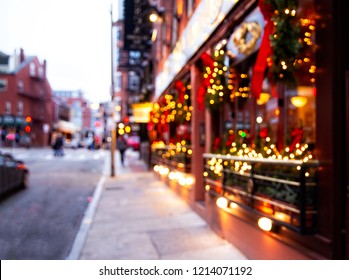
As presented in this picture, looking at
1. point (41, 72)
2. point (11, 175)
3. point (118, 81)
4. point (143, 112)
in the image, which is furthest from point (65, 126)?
point (118, 81)

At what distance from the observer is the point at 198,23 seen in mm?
8195

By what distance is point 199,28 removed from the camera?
809 cm

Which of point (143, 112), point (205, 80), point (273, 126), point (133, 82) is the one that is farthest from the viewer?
point (133, 82)

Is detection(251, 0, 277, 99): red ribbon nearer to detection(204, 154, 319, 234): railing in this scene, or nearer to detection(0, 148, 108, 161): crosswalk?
detection(204, 154, 319, 234): railing

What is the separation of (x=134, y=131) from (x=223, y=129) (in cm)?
4156

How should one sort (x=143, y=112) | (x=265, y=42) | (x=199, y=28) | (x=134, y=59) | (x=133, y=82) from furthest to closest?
(x=133, y=82), (x=134, y=59), (x=143, y=112), (x=199, y=28), (x=265, y=42)

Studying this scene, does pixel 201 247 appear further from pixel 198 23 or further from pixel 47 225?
pixel 198 23

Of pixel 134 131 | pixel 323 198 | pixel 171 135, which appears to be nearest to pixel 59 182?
pixel 171 135

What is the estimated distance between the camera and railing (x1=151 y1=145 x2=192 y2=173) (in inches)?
389

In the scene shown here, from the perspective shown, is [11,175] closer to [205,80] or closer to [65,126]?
[65,126]

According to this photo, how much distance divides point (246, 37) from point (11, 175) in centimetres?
792

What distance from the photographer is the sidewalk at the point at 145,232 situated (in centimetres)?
556

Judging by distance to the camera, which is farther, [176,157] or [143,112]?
[143,112]

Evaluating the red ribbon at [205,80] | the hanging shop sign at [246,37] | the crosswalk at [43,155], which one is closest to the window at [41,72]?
the crosswalk at [43,155]
